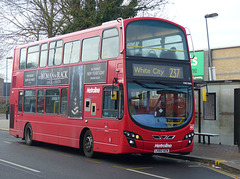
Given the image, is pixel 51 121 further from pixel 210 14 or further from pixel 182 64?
pixel 210 14

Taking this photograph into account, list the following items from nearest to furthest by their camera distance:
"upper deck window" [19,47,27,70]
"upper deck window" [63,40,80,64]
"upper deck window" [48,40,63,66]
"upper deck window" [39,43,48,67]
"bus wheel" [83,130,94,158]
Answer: "bus wheel" [83,130,94,158], "upper deck window" [63,40,80,64], "upper deck window" [48,40,63,66], "upper deck window" [39,43,48,67], "upper deck window" [19,47,27,70]

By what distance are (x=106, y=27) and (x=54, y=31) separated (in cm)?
1528

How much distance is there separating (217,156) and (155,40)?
4.40 metres

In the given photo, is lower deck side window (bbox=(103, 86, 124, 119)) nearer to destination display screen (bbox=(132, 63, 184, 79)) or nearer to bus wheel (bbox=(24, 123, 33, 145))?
destination display screen (bbox=(132, 63, 184, 79))

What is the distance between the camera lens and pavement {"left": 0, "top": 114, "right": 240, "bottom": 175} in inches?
457

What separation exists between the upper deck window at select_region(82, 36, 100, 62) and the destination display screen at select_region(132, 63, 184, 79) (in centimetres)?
195

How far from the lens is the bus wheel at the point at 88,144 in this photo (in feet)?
43.9

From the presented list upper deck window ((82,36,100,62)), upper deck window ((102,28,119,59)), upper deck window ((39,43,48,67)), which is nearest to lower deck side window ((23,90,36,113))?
upper deck window ((39,43,48,67))

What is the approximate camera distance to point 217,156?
528 inches

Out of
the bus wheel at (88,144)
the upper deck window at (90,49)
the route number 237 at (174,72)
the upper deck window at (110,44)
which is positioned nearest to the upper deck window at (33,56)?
the upper deck window at (90,49)

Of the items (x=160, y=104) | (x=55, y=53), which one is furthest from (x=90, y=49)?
(x=160, y=104)

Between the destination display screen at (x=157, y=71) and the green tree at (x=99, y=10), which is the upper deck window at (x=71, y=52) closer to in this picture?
the destination display screen at (x=157, y=71)

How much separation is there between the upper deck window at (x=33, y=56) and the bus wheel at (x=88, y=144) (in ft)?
17.1

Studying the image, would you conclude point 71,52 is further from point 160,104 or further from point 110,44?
point 160,104
